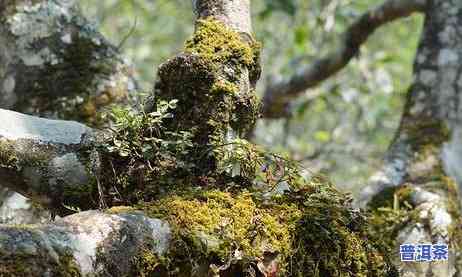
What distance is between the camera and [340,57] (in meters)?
4.34

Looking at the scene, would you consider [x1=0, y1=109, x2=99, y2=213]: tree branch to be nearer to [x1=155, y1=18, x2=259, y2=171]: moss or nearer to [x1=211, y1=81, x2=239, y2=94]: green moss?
[x1=155, y1=18, x2=259, y2=171]: moss

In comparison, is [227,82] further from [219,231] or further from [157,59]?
[157,59]

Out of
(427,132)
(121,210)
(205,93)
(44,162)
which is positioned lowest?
(121,210)

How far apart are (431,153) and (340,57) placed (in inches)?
49.1

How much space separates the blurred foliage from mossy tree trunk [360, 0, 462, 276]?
6.43 feet

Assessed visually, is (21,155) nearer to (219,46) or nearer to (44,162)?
(44,162)

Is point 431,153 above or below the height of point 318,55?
below

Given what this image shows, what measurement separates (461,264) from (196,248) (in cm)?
144

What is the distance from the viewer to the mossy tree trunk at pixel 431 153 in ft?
9.21

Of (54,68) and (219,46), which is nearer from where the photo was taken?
(219,46)

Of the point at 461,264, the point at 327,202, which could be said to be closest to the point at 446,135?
the point at 461,264

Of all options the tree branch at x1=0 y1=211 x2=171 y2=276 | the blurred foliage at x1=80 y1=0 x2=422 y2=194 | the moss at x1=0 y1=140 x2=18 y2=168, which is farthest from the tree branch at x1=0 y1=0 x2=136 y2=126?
the blurred foliage at x1=80 y1=0 x2=422 y2=194

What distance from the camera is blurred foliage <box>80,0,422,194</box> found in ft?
20.1

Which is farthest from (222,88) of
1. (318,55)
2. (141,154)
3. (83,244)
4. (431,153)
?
(318,55)
